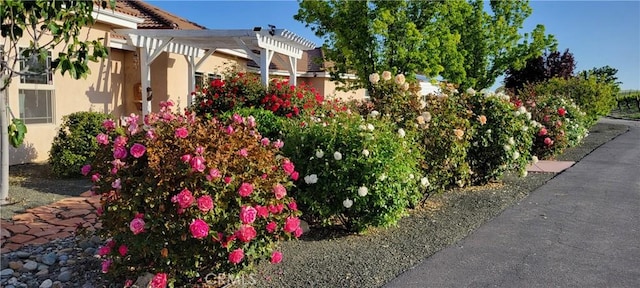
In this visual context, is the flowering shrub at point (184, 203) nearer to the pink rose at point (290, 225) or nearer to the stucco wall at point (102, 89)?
the pink rose at point (290, 225)

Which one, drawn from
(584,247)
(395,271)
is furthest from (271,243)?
(584,247)

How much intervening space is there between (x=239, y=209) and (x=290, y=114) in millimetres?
4738

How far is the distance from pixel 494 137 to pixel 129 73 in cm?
813

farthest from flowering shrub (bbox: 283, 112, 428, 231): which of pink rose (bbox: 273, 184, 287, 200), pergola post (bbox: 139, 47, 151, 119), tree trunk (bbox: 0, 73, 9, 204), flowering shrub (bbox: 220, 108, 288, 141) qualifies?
pergola post (bbox: 139, 47, 151, 119)

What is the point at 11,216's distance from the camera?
5.29 m

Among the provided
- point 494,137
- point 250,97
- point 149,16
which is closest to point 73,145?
point 250,97

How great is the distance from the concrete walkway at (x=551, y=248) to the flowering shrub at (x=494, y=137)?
733 mm

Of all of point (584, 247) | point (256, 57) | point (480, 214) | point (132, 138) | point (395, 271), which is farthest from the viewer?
point (256, 57)

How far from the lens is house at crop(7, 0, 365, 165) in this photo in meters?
8.44

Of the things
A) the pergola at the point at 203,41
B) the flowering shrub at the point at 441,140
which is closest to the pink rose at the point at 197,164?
the flowering shrub at the point at 441,140

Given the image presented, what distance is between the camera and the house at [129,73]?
844 centimetres

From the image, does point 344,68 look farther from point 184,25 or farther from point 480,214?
point 480,214

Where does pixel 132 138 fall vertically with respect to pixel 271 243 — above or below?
above

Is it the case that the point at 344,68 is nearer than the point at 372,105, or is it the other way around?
the point at 372,105
